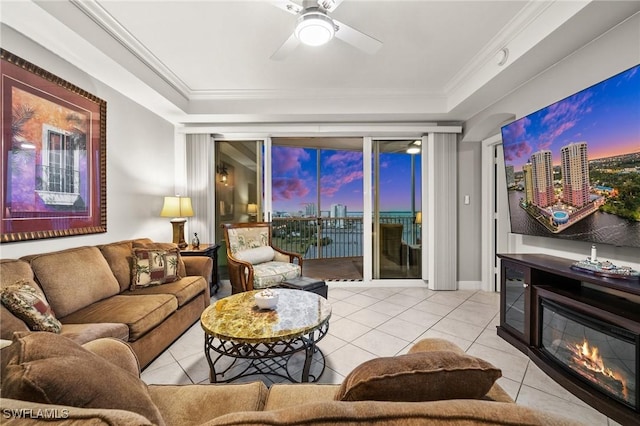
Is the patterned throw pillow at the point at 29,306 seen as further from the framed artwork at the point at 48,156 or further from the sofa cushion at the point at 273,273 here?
the sofa cushion at the point at 273,273

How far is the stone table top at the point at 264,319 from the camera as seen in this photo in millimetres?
1605

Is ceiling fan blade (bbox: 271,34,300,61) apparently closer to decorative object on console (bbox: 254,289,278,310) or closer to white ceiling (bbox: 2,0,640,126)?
white ceiling (bbox: 2,0,640,126)

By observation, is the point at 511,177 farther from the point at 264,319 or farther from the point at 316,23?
the point at 264,319

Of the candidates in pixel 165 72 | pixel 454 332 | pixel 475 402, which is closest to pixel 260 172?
pixel 165 72

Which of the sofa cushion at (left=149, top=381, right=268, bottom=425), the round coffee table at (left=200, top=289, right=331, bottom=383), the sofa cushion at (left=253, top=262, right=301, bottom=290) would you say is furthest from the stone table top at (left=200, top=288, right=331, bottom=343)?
the sofa cushion at (left=253, top=262, right=301, bottom=290)

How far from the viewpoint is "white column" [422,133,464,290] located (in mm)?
3951

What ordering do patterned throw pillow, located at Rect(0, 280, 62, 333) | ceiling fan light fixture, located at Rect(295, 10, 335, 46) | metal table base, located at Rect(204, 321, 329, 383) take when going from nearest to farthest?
patterned throw pillow, located at Rect(0, 280, 62, 333)
metal table base, located at Rect(204, 321, 329, 383)
ceiling fan light fixture, located at Rect(295, 10, 335, 46)

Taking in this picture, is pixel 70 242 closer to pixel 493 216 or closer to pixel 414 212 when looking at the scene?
pixel 414 212

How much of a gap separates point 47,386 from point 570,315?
2.75 metres

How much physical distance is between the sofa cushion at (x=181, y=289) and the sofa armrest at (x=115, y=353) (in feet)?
4.34

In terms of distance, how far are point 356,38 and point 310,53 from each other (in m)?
0.78

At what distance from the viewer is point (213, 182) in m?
4.19

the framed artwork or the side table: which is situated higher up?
the framed artwork

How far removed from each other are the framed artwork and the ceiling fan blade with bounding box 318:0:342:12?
2.24 m
